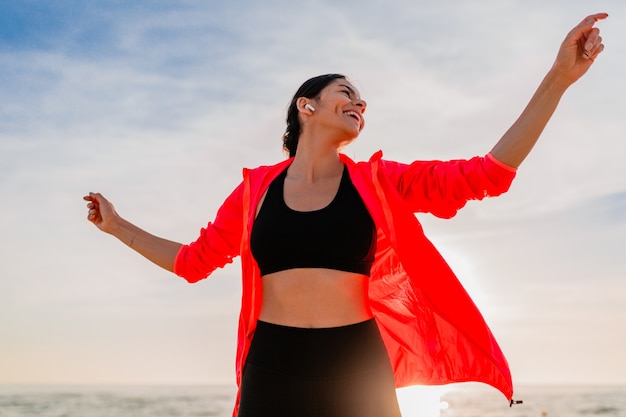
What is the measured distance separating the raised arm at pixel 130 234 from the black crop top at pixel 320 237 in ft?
2.40

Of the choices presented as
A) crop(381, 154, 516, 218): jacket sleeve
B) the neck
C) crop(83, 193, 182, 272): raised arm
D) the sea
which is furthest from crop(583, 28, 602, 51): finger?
the sea

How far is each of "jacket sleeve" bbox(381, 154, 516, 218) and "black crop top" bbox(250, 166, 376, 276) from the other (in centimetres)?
23

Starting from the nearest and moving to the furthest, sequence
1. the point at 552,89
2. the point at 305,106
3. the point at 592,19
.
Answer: the point at 592,19 → the point at 552,89 → the point at 305,106

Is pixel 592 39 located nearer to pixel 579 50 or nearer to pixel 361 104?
pixel 579 50

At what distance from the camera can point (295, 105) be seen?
4.16m

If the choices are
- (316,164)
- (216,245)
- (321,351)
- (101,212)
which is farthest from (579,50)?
(101,212)

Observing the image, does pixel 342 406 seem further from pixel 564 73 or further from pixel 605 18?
pixel 605 18

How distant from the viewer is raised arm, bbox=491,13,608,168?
2990 millimetres

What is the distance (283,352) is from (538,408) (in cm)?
2359

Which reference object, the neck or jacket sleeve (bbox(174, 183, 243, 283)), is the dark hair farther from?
jacket sleeve (bbox(174, 183, 243, 283))

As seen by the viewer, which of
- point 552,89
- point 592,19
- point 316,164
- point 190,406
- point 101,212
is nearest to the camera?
point 592,19

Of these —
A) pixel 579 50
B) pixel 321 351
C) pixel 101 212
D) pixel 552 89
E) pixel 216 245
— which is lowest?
pixel 321 351

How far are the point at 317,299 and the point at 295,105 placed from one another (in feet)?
4.21

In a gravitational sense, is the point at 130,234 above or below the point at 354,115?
below
